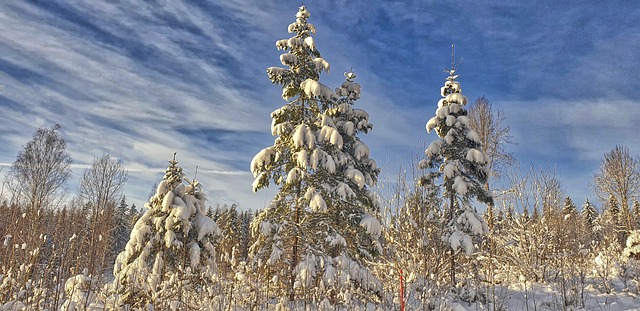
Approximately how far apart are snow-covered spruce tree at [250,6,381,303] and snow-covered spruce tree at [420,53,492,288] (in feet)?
9.48

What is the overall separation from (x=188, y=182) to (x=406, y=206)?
289 inches

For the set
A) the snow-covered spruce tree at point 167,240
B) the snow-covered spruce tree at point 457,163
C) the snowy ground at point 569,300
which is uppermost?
the snow-covered spruce tree at point 457,163

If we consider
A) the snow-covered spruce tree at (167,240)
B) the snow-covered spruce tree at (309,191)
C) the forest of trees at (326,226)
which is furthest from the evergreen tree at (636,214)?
the snow-covered spruce tree at (167,240)

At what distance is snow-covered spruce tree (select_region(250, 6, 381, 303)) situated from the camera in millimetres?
12711

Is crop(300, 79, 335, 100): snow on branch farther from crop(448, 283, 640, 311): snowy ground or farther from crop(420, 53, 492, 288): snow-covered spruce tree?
crop(448, 283, 640, 311): snowy ground

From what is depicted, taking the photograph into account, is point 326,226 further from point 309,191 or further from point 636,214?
point 636,214

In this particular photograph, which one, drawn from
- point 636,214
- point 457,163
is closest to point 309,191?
point 457,163

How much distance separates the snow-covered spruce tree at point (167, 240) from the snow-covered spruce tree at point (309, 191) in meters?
2.12

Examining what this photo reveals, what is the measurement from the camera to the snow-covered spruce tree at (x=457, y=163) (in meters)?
14.0

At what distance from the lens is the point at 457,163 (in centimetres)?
1480

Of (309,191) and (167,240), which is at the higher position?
(309,191)

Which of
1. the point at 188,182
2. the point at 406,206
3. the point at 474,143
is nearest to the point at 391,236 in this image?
the point at 406,206

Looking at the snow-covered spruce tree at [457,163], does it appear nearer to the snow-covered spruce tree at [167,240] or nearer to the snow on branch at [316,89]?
the snow on branch at [316,89]

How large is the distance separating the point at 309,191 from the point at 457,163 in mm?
6075
